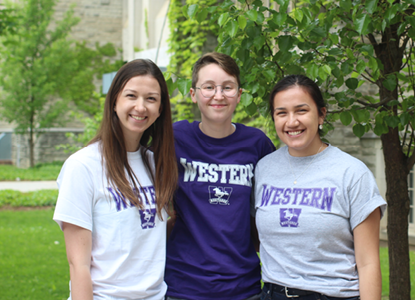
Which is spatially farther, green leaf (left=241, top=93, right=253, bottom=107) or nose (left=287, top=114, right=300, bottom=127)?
green leaf (left=241, top=93, right=253, bottom=107)

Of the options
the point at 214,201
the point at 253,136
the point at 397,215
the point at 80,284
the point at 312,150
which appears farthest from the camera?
the point at 397,215

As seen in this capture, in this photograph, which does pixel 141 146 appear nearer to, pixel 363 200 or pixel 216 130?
pixel 216 130

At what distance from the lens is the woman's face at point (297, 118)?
2.05 metres

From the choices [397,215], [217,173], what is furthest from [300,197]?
[397,215]

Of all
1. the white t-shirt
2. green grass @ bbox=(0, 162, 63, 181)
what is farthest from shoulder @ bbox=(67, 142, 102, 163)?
green grass @ bbox=(0, 162, 63, 181)

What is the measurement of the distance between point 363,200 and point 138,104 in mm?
1105

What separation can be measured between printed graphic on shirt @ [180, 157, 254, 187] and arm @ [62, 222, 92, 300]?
0.69 m

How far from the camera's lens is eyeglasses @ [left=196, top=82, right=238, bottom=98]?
7.53ft

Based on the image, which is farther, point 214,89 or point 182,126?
point 182,126

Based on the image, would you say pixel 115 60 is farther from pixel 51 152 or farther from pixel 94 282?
pixel 94 282

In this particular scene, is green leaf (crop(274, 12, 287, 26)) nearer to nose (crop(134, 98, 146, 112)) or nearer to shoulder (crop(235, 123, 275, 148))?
shoulder (crop(235, 123, 275, 148))

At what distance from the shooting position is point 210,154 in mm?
2330

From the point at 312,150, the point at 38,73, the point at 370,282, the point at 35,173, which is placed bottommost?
the point at 35,173

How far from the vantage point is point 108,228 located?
6.05 feet
